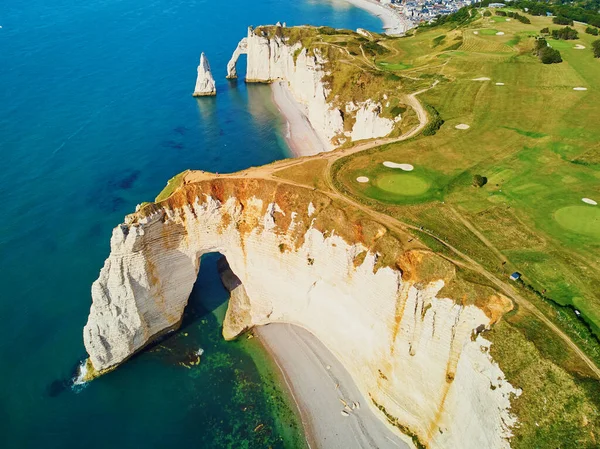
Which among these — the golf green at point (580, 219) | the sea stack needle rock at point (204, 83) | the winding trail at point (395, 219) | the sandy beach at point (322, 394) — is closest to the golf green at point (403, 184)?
the winding trail at point (395, 219)

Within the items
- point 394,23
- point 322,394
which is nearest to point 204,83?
point 322,394

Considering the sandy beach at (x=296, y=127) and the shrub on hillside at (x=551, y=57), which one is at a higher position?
the shrub on hillside at (x=551, y=57)

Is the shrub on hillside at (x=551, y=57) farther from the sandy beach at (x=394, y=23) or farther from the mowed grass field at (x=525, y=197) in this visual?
the sandy beach at (x=394, y=23)

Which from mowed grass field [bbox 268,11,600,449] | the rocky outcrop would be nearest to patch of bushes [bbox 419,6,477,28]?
mowed grass field [bbox 268,11,600,449]

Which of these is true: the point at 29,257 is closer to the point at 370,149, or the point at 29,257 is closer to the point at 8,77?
the point at 370,149

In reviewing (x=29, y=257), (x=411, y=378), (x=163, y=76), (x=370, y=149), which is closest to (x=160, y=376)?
(x=411, y=378)

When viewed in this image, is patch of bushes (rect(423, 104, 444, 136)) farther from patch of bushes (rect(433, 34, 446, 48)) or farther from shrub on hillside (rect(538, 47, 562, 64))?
patch of bushes (rect(433, 34, 446, 48))
